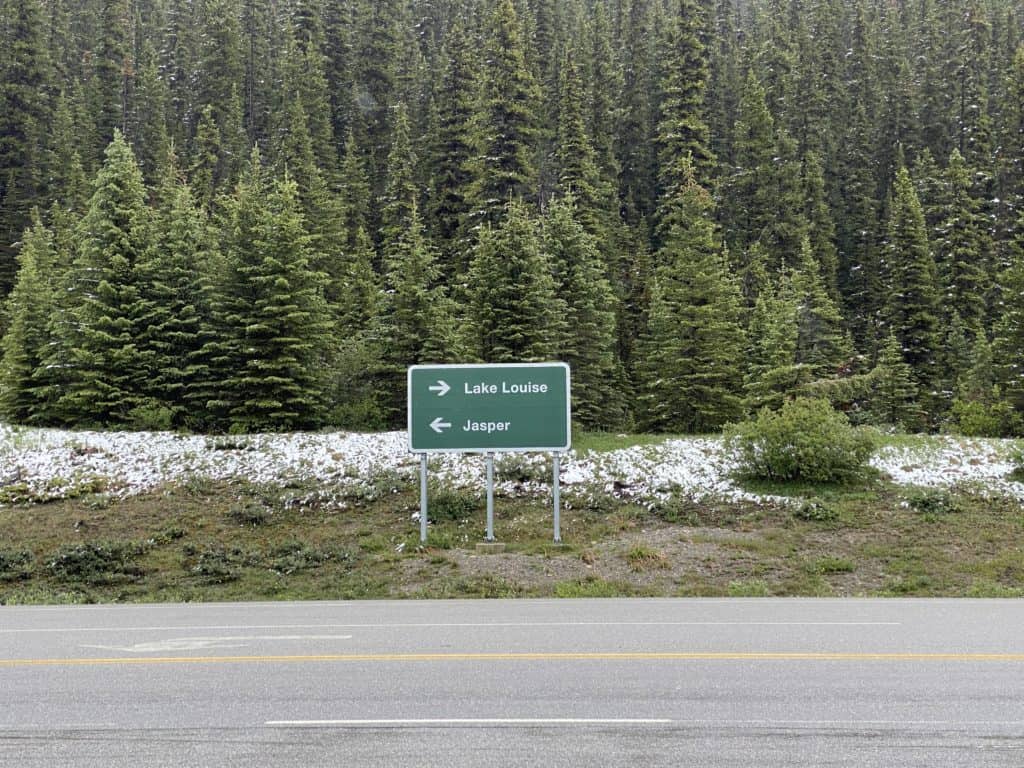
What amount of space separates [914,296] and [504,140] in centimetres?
2394

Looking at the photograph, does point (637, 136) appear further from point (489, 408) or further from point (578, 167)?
point (489, 408)

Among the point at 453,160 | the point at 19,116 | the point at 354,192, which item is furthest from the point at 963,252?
the point at 19,116

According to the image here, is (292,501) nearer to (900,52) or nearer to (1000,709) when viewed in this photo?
(1000,709)

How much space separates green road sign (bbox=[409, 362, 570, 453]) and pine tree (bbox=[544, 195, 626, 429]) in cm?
1158

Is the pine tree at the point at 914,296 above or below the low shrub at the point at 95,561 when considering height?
above

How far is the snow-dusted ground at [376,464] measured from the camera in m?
21.4

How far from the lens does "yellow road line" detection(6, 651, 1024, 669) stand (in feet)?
30.4

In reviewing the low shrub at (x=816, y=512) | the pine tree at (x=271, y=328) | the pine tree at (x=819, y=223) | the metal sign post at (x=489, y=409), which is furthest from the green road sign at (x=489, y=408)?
the pine tree at (x=819, y=223)

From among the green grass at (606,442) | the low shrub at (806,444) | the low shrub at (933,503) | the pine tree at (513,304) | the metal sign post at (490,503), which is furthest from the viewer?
the pine tree at (513,304)

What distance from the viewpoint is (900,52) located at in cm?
7656

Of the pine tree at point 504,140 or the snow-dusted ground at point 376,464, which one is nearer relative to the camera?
the snow-dusted ground at point 376,464

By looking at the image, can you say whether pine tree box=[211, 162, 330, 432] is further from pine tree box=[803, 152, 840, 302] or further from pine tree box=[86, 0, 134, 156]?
pine tree box=[86, 0, 134, 156]

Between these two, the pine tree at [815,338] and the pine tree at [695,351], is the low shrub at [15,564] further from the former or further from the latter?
the pine tree at [815,338]

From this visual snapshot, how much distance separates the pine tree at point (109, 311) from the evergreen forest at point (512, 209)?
11cm
